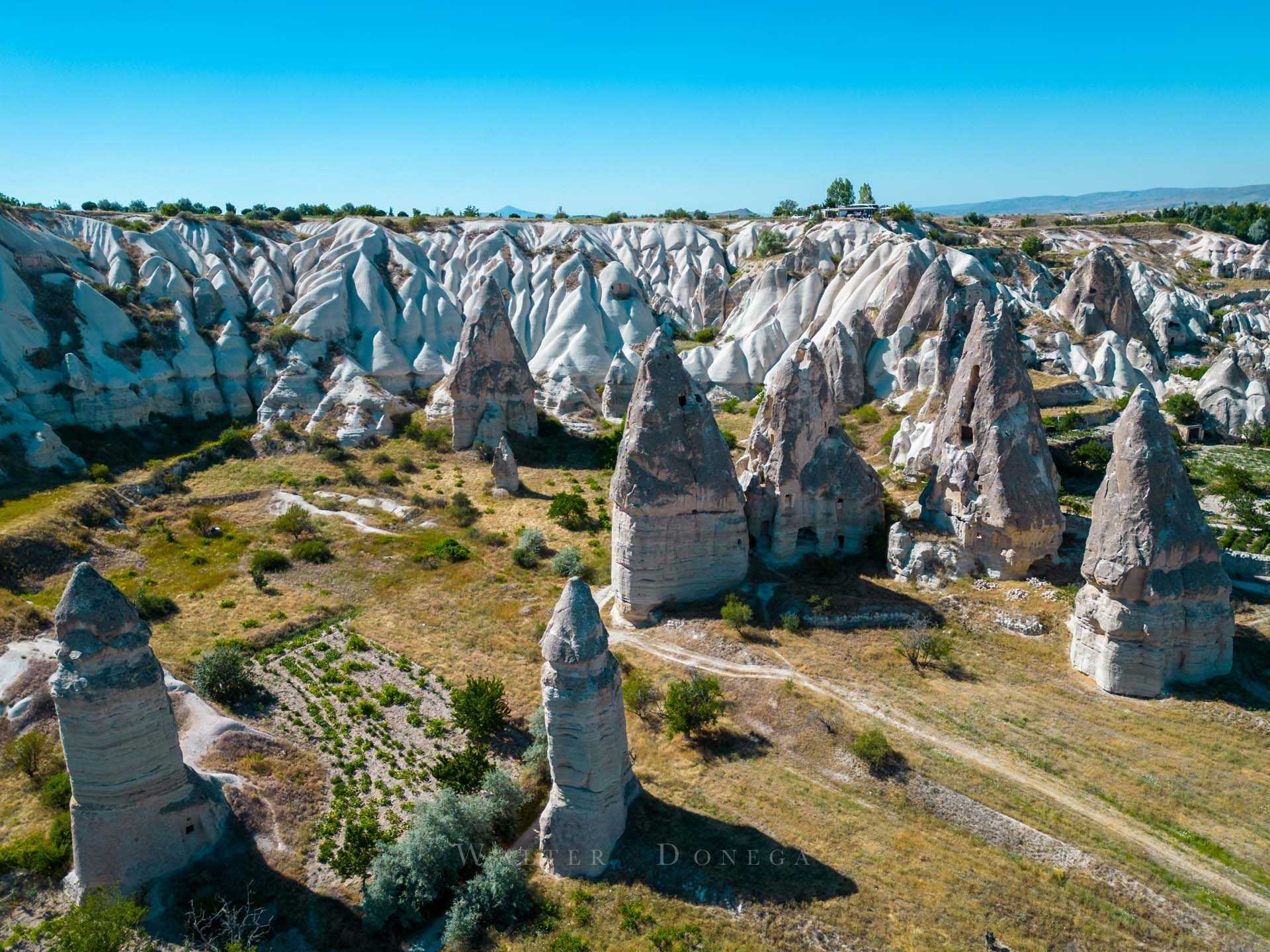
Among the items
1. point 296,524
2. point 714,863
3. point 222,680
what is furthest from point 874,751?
point 296,524

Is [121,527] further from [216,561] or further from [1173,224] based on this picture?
[1173,224]

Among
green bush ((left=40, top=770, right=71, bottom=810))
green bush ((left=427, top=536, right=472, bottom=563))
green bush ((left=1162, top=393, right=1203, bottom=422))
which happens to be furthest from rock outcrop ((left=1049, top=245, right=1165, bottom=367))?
green bush ((left=40, top=770, right=71, bottom=810))

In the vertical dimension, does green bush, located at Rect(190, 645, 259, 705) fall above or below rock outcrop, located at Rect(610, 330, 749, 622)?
below

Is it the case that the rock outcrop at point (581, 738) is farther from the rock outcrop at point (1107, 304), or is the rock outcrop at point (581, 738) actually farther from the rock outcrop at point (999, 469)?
the rock outcrop at point (1107, 304)

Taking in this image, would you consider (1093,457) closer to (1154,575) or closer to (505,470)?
(1154,575)

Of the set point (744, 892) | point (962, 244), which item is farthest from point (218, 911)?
point (962, 244)

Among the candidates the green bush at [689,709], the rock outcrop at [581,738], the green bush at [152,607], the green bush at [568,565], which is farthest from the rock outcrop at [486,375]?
the rock outcrop at [581,738]

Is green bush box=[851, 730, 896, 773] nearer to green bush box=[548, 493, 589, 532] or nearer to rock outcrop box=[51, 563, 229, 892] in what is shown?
rock outcrop box=[51, 563, 229, 892]
